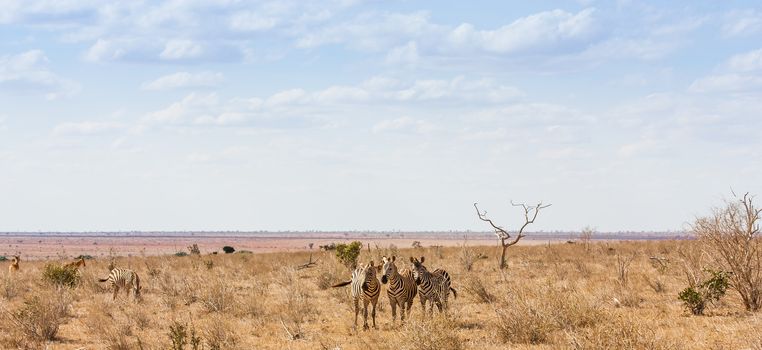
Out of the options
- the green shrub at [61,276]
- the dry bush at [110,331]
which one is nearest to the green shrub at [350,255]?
the green shrub at [61,276]

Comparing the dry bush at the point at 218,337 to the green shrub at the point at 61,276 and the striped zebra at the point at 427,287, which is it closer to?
the striped zebra at the point at 427,287

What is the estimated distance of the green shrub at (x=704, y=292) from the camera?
17000 mm

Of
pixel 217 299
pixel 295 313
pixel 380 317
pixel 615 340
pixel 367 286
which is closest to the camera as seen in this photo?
pixel 615 340

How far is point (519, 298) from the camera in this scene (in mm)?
15773

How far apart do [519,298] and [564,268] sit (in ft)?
46.1

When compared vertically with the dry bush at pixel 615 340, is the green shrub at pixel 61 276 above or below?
above

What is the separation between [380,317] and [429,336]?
5446 mm

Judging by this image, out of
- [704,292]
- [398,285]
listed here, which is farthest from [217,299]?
[704,292]

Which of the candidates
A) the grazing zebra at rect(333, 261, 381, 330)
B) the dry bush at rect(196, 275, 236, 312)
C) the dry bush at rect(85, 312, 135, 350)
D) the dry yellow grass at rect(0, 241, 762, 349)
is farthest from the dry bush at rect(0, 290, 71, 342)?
the grazing zebra at rect(333, 261, 381, 330)

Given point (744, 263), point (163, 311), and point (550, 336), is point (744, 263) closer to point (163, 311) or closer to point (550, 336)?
point (550, 336)

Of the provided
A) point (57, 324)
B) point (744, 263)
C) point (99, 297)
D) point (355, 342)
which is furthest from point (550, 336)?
point (99, 297)

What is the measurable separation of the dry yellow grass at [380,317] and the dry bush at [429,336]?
17 millimetres

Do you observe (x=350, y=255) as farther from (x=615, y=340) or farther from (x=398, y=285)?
(x=615, y=340)

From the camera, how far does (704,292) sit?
56.1ft
